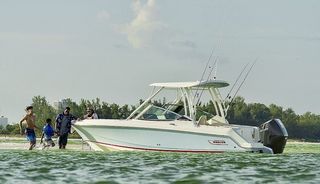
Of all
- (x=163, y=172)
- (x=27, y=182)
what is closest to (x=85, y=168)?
(x=163, y=172)

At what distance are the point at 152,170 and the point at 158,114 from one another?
35.3 feet

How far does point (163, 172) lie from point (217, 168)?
233 cm

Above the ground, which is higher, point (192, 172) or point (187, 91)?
point (187, 91)

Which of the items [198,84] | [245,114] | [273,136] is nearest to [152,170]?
[273,136]

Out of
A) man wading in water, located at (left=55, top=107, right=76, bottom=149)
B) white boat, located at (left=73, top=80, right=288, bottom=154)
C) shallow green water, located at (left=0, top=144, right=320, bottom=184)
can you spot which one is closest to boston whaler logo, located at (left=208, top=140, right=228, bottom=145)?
white boat, located at (left=73, top=80, right=288, bottom=154)

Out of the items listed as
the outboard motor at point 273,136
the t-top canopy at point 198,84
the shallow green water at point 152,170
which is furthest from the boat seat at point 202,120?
the shallow green water at point 152,170

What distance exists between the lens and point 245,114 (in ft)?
477

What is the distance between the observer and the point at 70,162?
24.0 m

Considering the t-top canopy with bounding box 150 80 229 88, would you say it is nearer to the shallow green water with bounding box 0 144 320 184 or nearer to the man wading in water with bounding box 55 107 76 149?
the man wading in water with bounding box 55 107 76 149

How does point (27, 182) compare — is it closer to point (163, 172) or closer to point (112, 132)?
point (163, 172)

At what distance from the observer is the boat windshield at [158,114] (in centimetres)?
3130

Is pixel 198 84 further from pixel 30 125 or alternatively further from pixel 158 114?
pixel 30 125

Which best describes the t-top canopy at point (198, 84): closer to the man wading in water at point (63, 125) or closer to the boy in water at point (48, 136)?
the man wading in water at point (63, 125)

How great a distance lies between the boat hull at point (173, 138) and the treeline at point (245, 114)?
68157 mm
